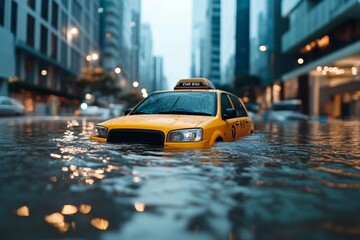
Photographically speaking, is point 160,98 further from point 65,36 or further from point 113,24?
point 113,24

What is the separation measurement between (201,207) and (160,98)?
5388mm

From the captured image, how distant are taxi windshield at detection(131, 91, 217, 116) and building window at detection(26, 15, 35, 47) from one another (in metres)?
38.6

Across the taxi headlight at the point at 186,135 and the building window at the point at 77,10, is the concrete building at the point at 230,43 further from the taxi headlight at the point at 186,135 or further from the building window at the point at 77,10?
the taxi headlight at the point at 186,135

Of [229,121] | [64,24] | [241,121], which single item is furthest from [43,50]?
[229,121]

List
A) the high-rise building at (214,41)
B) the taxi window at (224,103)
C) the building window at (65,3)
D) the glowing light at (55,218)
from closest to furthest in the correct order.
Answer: the glowing light at (55,218), the taxi window at (224,103), the building window at (65,3), the high-rise building at (214,41)

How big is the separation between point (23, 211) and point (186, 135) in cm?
362

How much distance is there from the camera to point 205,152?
18.7 feet

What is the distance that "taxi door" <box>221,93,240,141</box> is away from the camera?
23.7 feet

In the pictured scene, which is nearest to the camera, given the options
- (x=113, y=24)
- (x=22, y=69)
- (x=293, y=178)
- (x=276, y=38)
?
(x=293, y=178)

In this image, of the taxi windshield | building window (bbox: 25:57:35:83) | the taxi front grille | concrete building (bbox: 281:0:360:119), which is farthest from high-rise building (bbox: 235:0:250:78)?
the taxi front grille

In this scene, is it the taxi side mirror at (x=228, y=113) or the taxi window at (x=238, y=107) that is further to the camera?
the taxi window at (x=238, y=107)

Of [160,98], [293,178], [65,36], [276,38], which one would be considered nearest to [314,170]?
[293,178]

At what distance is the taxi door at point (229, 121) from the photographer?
7.22m

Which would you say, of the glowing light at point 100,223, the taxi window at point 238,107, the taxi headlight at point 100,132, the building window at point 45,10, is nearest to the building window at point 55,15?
the building window at point 45,10
